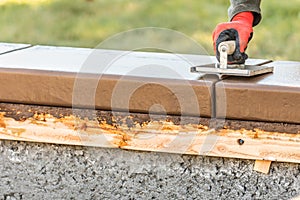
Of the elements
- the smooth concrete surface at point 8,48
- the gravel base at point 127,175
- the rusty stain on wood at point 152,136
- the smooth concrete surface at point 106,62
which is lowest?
the gravel base at point 127,175

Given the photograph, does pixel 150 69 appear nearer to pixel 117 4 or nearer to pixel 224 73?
pixel 224 73

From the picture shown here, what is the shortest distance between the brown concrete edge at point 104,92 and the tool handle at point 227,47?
0.48ft

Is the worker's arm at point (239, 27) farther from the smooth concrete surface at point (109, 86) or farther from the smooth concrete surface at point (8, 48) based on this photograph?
the smooth concrete surface at point (8, 48)

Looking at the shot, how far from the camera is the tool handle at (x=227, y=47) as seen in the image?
2.19m

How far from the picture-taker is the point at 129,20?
5402 mm

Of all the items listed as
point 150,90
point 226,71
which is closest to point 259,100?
point 226,71

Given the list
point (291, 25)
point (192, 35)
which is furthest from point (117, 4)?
point (291, 25)

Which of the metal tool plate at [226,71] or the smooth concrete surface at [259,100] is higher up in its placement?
the metal tool plate at [226,71]

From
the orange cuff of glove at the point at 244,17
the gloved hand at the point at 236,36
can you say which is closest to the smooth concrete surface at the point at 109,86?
the gloved hand at the point at 236,36

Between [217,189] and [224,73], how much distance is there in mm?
292

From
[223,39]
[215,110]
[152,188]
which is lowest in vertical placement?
[152,188]

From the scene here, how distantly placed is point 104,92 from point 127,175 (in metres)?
0.23

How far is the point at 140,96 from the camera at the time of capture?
2.10 meters

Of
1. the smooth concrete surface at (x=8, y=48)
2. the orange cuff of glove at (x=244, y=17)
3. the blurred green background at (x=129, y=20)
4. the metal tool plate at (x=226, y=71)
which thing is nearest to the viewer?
the metal tool plate at (x=226, y=71)
